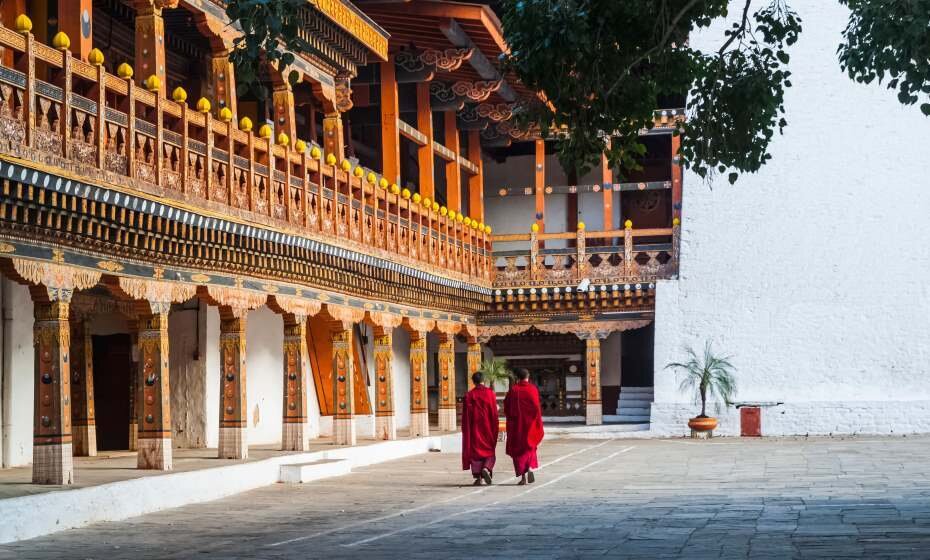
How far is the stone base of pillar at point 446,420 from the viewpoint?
21.7m

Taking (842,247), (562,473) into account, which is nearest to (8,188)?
(562,473)

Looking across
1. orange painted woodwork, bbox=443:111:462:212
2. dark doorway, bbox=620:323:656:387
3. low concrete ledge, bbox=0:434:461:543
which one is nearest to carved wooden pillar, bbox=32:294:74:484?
low concrete ledge, bbox=0:434:461:543

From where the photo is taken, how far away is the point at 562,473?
14977 millimetres

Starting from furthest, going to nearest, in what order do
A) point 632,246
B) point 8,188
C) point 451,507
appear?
point 632,246, point 451,507, point 8,188

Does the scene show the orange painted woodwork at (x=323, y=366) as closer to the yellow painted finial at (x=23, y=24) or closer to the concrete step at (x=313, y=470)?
the concrete step at (x=313, y=470)

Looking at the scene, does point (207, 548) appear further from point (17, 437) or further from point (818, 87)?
point (818, 87)

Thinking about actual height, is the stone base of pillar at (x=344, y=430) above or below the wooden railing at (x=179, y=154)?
below

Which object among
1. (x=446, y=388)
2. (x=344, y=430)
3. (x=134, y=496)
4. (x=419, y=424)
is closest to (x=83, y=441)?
(x=134, y=496)

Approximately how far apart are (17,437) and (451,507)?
4622mm

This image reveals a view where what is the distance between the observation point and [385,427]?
18.7m

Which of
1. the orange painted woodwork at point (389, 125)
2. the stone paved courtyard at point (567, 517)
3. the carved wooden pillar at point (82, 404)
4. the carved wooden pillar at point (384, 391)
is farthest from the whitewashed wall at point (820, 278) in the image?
the carved wooden pillar at point (82, 404)

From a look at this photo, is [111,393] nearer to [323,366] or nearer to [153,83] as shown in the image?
[323,366]

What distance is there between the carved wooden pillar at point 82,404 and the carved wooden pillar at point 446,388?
820cm

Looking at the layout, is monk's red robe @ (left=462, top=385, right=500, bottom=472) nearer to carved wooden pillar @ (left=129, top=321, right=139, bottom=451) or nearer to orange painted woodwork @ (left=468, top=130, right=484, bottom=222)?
carved wooden pillar @ (left=129, top=321, right=139, bottom=451)
